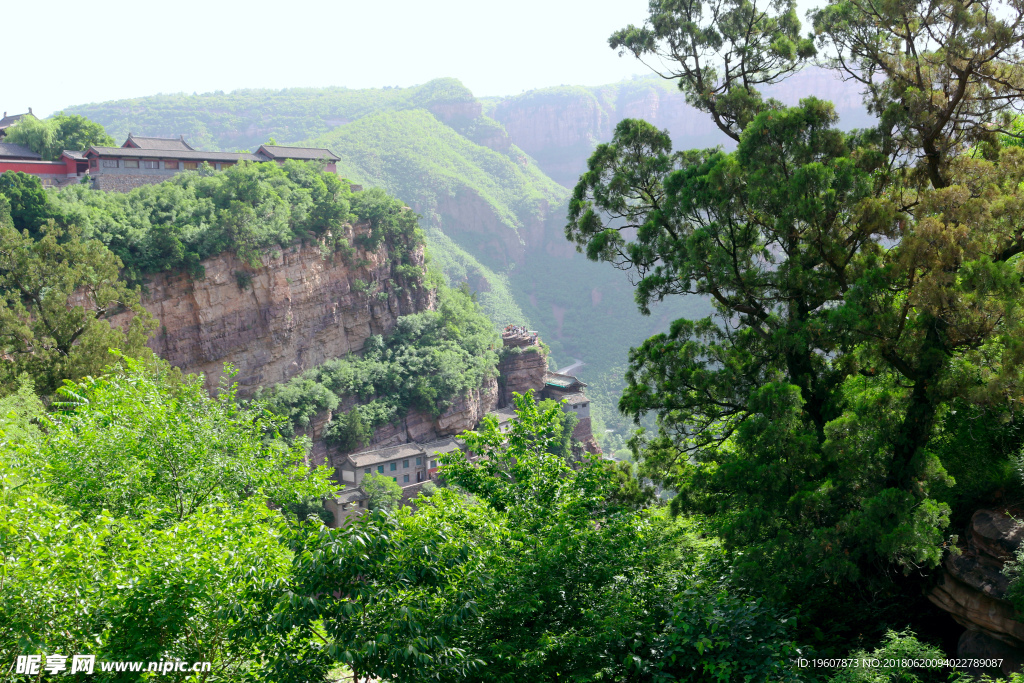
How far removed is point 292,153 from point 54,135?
49.1 feet

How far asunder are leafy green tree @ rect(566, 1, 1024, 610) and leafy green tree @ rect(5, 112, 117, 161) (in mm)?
42969

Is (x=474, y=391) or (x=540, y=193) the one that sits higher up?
(x=540, y=193)

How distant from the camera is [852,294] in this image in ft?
28.4

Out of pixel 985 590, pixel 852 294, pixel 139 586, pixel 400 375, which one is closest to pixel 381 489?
pixel 400 375

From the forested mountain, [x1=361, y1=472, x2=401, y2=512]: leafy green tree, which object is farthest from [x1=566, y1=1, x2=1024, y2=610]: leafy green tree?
the forested mountain

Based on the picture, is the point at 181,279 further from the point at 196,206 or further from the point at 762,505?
the point at 762,505

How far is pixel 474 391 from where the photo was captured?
48.6 metres

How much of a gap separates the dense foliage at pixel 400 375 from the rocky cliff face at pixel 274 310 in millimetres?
1339

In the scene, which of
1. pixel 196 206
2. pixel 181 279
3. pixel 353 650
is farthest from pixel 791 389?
pixel 196 206

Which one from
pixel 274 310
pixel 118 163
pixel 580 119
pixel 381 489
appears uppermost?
pixel 580 119

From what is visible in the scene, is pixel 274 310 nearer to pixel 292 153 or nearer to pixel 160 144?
pixel 292 153

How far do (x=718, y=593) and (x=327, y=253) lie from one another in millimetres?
39886

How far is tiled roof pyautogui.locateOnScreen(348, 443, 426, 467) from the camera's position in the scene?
1538 inches

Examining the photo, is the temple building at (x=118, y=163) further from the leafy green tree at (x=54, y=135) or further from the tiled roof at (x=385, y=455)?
the tiled roof at (x=385, y=455)
